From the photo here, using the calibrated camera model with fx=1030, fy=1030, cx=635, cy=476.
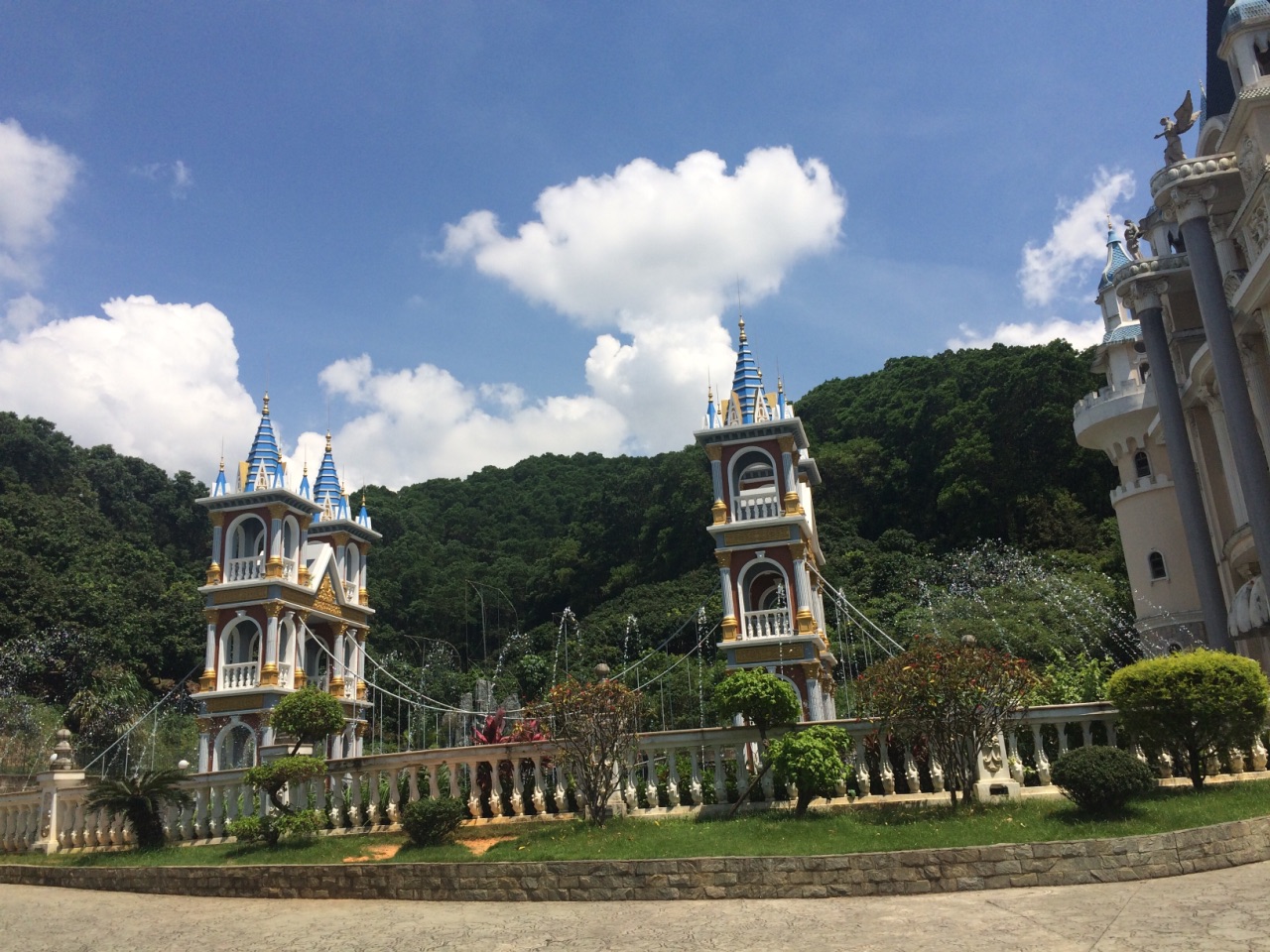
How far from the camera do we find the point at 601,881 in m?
9.75

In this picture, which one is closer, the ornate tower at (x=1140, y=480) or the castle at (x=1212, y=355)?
the castle at (x=1212, y=355)

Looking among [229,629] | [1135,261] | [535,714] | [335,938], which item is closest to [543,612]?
[229,629]

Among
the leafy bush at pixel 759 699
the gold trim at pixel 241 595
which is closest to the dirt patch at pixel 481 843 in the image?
the leafy bush at pixel 759 699

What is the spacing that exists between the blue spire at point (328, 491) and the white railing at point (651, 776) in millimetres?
17026

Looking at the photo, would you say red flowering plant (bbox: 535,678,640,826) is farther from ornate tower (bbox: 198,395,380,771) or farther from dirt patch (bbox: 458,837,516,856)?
ornate tower (bbox: 198,395,380,771)

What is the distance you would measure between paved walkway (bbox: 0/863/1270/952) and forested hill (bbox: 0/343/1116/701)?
32.8m

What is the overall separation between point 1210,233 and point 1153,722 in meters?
12.3

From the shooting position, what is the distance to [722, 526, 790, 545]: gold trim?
21516mm

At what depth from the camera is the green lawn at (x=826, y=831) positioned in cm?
935

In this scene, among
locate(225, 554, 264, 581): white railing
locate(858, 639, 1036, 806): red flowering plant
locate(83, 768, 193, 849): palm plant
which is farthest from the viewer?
locate(225, 554, 264, 581): white railing

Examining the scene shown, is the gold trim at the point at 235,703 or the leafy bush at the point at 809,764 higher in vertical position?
the gold trim at the point at 235,703

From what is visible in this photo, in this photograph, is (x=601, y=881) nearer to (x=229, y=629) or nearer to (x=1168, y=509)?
(x=229, y=629)

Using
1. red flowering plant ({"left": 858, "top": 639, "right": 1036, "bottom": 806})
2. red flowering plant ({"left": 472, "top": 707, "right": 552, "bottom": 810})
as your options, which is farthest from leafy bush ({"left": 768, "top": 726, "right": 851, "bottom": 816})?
Answer: red flowering plant ({"left": 472, "top": 707, "right": 552, "bottom": 810})

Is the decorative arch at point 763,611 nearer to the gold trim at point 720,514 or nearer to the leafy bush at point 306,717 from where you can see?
the gold trim at point 720,514
